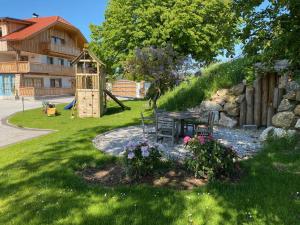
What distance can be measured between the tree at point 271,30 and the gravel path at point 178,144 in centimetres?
335

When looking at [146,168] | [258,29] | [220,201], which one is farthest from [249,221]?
[258,29]

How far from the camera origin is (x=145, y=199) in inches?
183

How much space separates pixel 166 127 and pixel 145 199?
12.8 feet

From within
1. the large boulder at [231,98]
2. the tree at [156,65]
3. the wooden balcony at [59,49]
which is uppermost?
the wooden balcony at [59,49]

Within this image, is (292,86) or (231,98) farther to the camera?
(231,98)

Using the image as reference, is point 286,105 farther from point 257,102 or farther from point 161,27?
point 161,27

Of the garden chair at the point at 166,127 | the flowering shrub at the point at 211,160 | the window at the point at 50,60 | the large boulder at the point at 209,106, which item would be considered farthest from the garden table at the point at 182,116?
the window at the point at 50,60

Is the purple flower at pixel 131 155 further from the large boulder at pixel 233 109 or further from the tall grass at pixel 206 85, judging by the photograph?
the tall grass at pixel 206 85

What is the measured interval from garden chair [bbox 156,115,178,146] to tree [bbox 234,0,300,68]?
4.30 m

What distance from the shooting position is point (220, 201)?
4523 millimetres

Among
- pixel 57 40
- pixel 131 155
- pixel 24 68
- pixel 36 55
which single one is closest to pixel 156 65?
pixel 131 155

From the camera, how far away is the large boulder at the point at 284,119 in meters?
8.83

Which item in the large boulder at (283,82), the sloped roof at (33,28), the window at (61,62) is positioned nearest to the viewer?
the large boulder at (283,82)

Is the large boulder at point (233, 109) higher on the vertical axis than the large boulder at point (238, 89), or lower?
lower
